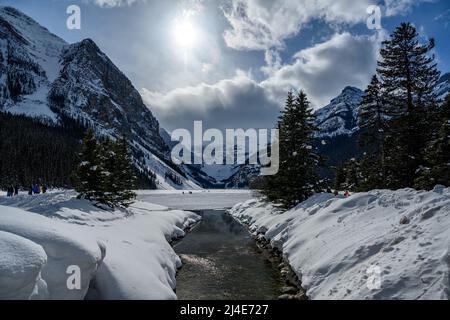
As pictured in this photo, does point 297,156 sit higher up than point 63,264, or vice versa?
point 297,156

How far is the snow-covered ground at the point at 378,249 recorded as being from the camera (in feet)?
Result: 28.2

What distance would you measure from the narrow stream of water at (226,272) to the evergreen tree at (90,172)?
9.90 m

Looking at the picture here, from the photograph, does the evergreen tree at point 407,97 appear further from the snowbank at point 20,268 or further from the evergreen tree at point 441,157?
Result: the snowbank at point 20,268

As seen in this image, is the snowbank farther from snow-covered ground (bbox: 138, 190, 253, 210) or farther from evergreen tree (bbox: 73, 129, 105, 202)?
snow-covered ground (bbox: 138, 190, 253, 210)

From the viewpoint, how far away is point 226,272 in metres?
18.6

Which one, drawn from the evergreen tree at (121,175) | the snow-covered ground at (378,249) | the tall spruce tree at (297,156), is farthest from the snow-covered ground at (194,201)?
the snow-covered ground at (378,249)

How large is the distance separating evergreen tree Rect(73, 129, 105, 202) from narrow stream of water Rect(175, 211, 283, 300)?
9.90 meters

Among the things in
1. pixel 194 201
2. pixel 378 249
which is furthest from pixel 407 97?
pixel 194 201

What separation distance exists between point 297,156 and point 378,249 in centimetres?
2000

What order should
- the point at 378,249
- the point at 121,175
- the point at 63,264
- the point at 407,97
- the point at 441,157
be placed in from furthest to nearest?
the point at 121,175, the point at 407,97, the point at 441,157, the point at 378,249, the point at 63,264

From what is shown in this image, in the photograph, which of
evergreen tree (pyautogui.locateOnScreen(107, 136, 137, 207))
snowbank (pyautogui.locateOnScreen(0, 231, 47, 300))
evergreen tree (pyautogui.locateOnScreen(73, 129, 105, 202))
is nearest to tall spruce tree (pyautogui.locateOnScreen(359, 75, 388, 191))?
evergreen tree (pyautogui.locateOnScreen(73, 129, 105, 202))

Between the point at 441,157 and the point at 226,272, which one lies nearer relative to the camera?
the point at 226,272

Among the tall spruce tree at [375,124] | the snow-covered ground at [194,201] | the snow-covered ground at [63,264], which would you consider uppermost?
the tall spruce tree at [375,124]

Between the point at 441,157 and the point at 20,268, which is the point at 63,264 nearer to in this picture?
the point at 20,268
